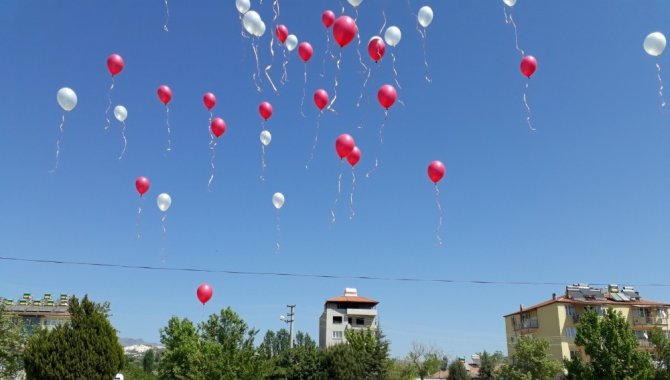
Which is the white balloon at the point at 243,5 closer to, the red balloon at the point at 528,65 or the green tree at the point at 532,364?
the red balloon at the point at 528,65

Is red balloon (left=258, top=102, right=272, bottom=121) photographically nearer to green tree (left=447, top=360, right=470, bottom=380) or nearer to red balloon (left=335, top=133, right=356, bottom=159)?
red balloon (left=335, top=133, right=356, bottom=159)

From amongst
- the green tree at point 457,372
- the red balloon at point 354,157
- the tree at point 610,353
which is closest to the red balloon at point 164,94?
the red balloon at point 354,157

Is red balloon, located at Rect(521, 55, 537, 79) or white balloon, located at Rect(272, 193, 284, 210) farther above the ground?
red balloon, located at Rect(521, 55, 537, 79)

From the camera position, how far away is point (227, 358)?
91.6 feet

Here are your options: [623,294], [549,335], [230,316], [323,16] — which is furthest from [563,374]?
[323,16]

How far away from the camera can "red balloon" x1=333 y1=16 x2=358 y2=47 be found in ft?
33.7

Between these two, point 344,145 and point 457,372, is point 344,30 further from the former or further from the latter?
point 457,372

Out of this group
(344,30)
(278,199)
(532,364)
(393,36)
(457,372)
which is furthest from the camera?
(457,372)

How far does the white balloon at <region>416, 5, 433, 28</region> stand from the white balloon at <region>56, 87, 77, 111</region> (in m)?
7.92

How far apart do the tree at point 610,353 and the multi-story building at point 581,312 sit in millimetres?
28134

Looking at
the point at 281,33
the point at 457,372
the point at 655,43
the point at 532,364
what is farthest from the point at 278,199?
the point at 457,372

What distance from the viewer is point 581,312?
6075 cm

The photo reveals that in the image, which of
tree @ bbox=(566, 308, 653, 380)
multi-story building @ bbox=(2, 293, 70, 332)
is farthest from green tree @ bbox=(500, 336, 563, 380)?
multi-story building @ bbox=(2, 293, 70, 332)

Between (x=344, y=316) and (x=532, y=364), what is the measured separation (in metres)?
39.9
